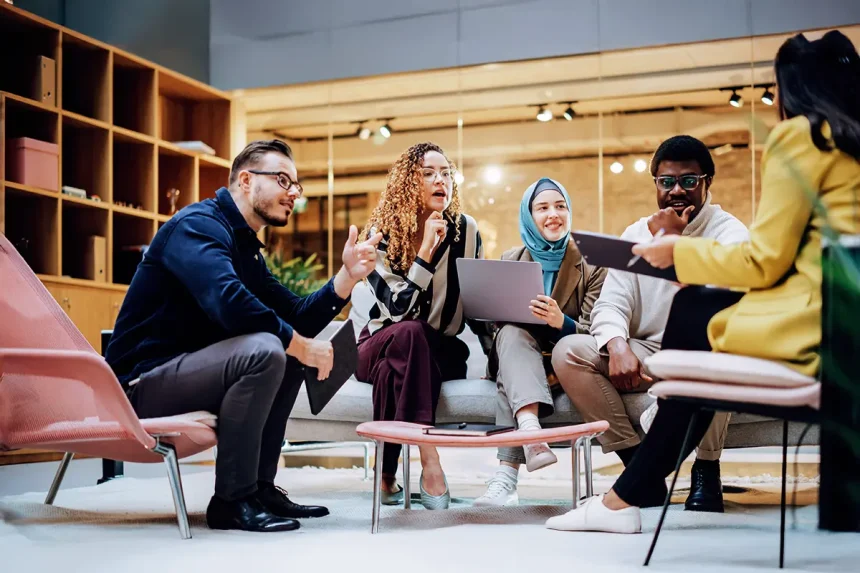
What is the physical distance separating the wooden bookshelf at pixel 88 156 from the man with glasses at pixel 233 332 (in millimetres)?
2177

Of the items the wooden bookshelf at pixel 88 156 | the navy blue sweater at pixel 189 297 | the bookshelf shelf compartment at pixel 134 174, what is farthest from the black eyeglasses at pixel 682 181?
the bookshelf shelf compartment at pixel 134 174

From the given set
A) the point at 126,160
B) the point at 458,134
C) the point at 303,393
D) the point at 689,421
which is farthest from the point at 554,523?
the point at 458,134

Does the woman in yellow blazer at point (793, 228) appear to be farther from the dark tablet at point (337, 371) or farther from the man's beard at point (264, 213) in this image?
the man's beard at point (264, 213)

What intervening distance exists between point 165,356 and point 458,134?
5158mm

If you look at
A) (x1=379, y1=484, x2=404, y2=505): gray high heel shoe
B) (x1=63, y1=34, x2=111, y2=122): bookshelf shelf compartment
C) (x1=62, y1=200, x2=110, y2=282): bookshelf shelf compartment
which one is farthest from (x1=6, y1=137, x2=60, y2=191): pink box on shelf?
(x1=379, y1=484, x2=404, y2=505): gray high heel shoe

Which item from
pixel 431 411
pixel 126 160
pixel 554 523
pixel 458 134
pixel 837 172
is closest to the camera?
pixel 837 172

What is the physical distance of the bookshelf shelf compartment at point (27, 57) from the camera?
5.12 meters

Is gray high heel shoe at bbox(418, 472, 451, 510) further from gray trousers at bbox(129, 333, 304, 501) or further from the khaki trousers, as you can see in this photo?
gray trousers at bbox(129, 333, 304, 501)

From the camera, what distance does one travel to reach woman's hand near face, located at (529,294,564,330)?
297cm

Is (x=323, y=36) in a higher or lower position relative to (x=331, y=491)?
higher

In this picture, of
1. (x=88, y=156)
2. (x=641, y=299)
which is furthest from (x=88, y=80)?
(x=641, y=299)

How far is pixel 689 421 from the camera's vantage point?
6.40ft

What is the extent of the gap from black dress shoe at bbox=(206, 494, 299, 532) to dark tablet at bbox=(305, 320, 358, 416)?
404mm

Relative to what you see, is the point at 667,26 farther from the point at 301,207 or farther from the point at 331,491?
the point at 331,491
